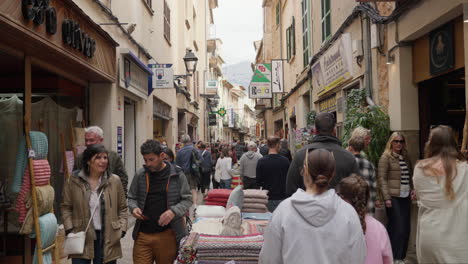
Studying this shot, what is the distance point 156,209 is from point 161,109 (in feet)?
38.7

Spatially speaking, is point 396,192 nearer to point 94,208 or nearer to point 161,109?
point 94,208

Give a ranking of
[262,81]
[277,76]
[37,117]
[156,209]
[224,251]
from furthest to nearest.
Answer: [262,81] < [277,76] < [37,117] < [156,209] < [224,251]

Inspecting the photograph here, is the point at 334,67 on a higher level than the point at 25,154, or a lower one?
higher

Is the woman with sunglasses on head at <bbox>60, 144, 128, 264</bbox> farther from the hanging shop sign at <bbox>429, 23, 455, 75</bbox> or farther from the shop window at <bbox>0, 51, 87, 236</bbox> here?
the hanging shop sign at <bbox>429, 23, 455, 75</bbox>

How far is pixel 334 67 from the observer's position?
426 inches

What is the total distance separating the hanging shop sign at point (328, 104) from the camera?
39.9 ft

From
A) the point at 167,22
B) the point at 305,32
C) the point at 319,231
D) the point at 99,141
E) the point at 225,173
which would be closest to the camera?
the point at 319,231

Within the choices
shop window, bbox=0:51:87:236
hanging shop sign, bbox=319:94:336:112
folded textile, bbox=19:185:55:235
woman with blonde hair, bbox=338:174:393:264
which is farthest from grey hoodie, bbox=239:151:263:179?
woman with blonde hair, bbox=338:174:393:264

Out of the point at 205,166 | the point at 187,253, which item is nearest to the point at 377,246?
the point at 187,253

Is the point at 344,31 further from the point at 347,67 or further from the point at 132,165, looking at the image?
the point at 132,165

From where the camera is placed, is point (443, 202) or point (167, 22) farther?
point (167, 22)

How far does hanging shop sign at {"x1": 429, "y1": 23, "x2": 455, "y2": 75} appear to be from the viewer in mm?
5820

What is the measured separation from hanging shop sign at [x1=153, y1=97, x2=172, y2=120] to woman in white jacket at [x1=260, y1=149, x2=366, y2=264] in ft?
40.3

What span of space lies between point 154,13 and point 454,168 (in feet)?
38.1
